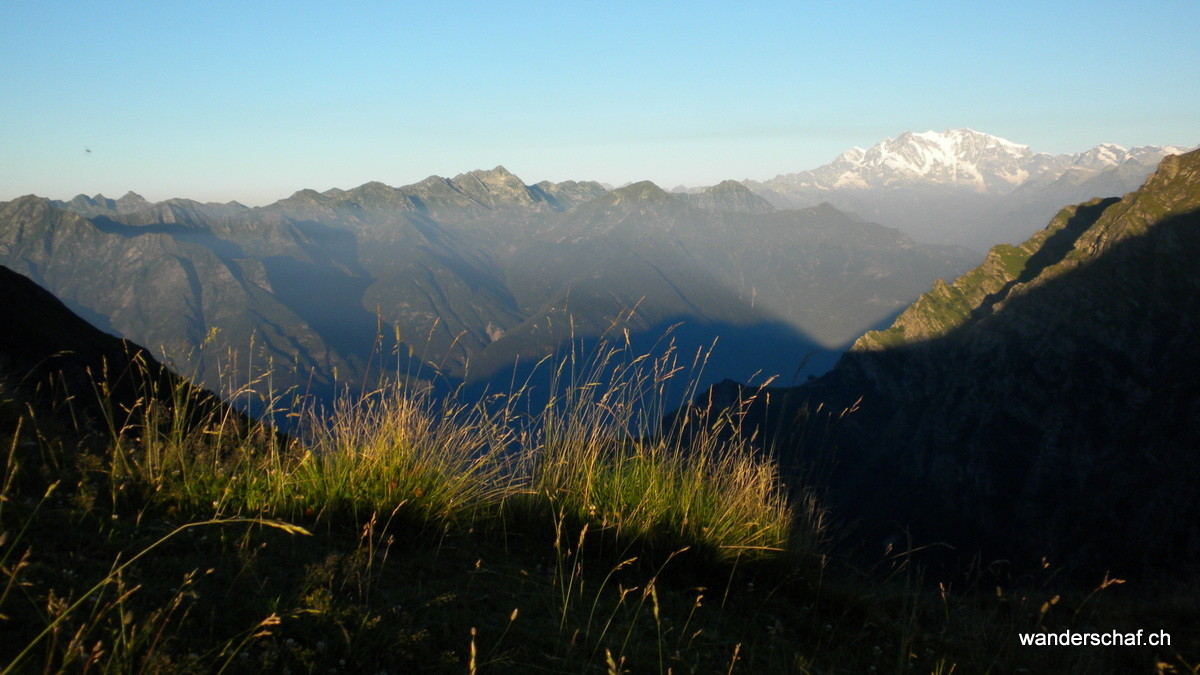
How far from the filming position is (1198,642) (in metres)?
4.64

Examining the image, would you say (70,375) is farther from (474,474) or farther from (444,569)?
(444,569)

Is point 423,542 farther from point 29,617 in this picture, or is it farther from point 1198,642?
point 1198,642

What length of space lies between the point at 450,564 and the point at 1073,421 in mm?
84763

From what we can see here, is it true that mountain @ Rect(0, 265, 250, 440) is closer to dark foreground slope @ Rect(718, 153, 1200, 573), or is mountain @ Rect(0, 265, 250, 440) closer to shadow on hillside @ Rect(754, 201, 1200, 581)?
shadow on hillside @ Rect(754, 201, 1200, 581)

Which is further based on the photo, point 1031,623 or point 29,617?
point 1031,623

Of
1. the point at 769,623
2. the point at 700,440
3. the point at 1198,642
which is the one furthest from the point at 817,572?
the point at 1198,642

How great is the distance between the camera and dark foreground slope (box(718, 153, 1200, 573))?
2227 inches

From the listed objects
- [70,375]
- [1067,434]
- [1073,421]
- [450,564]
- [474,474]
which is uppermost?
[70,375]

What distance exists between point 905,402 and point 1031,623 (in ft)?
366

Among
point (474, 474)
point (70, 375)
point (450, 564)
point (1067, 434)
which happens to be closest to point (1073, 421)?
point (1067, 434)

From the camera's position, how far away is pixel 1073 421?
70.8 m

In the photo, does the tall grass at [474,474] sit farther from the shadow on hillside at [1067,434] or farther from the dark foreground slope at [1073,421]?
the dark foreground slope at [1073,421]

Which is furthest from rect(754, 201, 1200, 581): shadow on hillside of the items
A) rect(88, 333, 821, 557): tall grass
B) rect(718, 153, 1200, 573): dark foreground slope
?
rect(88, 333, 821, 557): tall grass

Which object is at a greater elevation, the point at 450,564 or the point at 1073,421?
the point at 450,564
